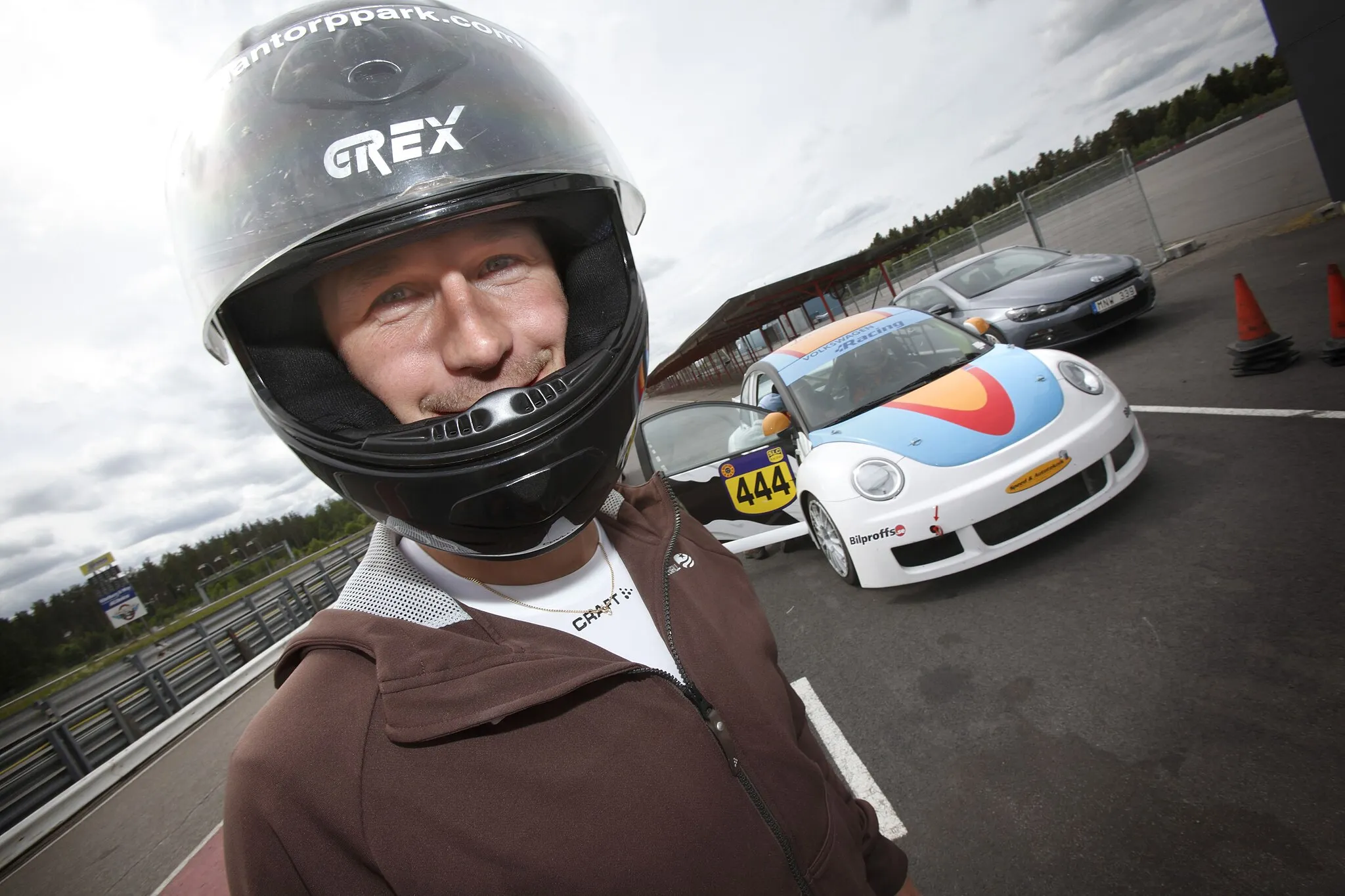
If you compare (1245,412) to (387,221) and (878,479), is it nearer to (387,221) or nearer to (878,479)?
(878,479)

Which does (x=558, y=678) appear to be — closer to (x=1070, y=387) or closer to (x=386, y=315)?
(x=386, y=315)

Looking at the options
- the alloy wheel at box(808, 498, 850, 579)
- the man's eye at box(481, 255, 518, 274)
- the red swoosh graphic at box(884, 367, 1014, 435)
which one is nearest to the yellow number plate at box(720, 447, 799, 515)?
the alloy wheel at box(808, 498, 850, 579)

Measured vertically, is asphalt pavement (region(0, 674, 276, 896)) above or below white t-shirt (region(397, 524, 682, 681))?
below

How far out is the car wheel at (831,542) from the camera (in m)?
4.09

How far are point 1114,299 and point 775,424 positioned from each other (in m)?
5.56

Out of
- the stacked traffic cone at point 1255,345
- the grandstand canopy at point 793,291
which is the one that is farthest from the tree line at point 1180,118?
the stacked traffic cone at point 1255,345

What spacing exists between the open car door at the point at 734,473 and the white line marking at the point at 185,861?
155 inches

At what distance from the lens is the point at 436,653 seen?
35.8 inches

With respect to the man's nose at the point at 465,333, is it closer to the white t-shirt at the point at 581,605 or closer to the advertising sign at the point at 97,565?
the white t-shirt at the point at 581,605

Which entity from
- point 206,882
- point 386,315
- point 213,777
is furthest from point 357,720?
point 213,777

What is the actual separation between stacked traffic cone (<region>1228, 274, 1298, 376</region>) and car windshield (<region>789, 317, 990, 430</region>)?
2316mm

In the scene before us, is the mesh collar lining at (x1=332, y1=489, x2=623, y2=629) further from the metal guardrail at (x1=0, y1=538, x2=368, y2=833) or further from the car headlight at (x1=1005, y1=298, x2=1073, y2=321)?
the metal guardrail at (x1=0, y1=538, x2=368, y2=833)

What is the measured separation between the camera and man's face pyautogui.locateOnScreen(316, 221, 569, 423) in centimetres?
106

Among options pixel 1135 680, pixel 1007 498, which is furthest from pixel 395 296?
pixel 1007 498
